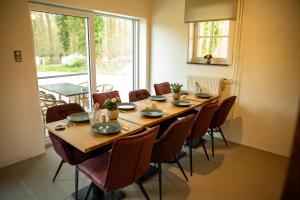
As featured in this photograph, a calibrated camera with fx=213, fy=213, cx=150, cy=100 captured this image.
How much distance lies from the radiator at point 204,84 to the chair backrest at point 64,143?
2.07 metres

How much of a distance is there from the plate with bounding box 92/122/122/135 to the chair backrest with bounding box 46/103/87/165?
34 centimetres

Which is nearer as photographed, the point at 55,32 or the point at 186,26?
the point at 55,32

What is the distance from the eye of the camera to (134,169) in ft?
5.44

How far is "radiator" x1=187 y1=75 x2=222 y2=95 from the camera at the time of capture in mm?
3434

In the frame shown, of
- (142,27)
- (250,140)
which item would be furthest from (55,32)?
(250,140)

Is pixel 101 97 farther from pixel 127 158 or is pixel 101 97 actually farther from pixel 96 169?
pixel 127 158

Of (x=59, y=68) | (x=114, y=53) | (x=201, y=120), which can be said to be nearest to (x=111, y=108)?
(x=201, y=120)

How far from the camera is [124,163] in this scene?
5.07 ft

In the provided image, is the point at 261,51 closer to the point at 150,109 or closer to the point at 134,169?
the point at 150,109

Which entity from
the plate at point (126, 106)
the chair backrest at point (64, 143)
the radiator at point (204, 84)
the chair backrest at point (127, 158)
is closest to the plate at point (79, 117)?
the chair backrest at point (64, 143)

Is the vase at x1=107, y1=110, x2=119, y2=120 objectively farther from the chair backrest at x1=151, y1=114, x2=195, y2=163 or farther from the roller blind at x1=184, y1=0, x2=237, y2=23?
the roller blind at x1=184, y1=0, x2=237, y2=23

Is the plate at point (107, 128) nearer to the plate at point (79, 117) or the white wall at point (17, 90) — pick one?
the plate at point (79, 117)

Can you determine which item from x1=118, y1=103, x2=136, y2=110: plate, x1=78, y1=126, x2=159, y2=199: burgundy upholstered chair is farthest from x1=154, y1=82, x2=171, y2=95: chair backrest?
x1=78, y1=126, x2=159, y2=199: burgundy upholstered chair

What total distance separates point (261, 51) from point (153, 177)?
2.29 m
